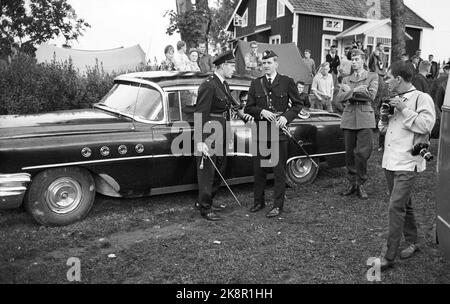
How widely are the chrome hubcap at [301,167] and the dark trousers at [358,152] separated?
29.3 inches

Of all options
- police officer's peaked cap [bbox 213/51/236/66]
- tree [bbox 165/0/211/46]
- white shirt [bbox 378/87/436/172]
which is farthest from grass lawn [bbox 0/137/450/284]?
tree [bbox 165/0/211/46]

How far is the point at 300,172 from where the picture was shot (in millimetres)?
6691

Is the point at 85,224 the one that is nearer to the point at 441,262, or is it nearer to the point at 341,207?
the point at 341,207

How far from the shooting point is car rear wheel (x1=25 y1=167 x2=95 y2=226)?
4.52 m

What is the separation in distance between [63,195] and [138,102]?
1475 mm

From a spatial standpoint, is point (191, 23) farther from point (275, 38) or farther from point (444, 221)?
point (275, 38)

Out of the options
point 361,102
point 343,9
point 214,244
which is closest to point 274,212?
point 214,244

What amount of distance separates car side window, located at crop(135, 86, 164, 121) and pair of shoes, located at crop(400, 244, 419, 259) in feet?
10.0

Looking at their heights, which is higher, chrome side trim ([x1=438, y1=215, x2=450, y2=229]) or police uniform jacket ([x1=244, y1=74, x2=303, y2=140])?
police uniform jacket ([x1=244, y1=74, x2=303, y2=140])

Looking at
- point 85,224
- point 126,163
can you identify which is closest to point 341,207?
point 126,163

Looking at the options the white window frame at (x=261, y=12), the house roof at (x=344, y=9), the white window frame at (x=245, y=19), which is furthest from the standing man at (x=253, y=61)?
the white window frame at (x=245, y=19)

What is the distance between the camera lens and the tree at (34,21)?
2900 centimetres

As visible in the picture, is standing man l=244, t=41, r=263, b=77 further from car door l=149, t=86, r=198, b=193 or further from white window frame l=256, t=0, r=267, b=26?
white window frame l=256, t=0, r=267, b=26

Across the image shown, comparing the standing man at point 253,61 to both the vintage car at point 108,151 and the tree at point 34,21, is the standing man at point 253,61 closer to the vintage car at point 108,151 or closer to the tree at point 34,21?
the vintage car at point 108,151
